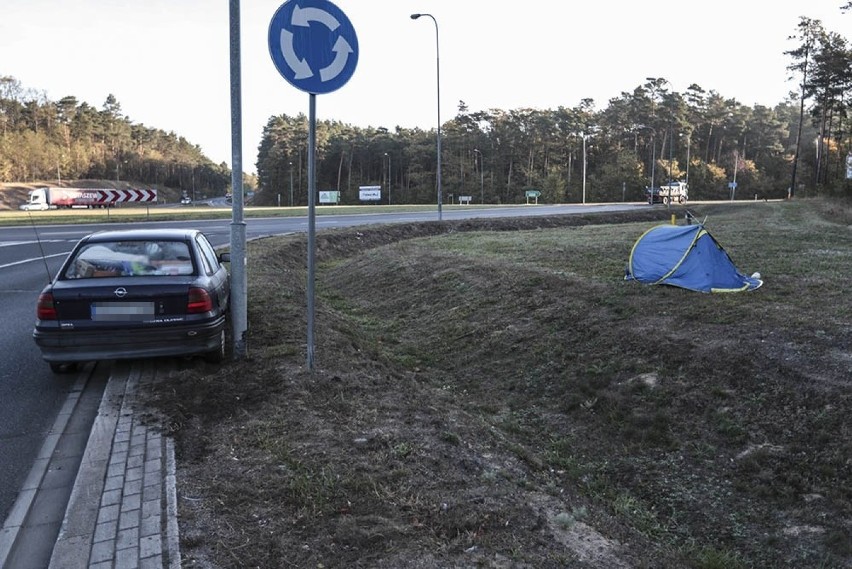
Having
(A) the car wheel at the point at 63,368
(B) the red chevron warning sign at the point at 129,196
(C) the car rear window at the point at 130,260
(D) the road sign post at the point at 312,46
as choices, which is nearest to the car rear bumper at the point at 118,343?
(A) the car wheel at the point at 63,368

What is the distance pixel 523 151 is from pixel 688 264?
90.0m

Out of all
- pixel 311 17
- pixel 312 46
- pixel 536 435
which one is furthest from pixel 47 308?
pixel 536 435

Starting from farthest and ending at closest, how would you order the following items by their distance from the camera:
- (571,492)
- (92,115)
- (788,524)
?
(92,115)
(571,492)
(788,524)

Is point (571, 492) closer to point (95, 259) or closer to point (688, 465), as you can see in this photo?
point (688, 465)

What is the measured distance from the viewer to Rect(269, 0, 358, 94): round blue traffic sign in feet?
14.9

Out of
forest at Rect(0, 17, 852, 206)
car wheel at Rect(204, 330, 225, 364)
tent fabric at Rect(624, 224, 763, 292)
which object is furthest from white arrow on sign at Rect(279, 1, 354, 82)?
forest at Rect(0, 17, 852, 206)

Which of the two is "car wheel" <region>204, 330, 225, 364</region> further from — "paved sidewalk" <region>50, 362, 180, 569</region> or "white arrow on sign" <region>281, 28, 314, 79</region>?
"white arrow on sign" <region>281, 28, 314, 79</region>

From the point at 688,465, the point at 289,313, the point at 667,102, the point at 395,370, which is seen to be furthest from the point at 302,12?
the point at 667,102

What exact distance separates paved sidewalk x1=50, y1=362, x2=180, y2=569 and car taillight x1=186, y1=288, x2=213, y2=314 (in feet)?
3.93

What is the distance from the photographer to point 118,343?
5266mm

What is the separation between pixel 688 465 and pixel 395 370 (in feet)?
10.2

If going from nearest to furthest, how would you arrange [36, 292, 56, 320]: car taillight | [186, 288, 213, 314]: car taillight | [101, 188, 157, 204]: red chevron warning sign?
[36, 292, 56, 320]: car taillight < [186, 288, 213, 314]: car taillight < [101, 188, 157, 204]: red chevron warning sign

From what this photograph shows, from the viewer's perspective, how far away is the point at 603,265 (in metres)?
11.2

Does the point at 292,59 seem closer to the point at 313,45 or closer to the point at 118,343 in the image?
the point at 313,45
